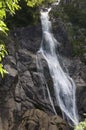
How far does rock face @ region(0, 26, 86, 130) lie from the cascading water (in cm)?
43

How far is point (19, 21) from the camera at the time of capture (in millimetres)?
27656

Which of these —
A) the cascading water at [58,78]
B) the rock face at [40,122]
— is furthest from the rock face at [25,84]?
the cascading water at [58,78]

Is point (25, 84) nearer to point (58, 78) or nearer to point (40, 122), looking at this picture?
point (58, 78)

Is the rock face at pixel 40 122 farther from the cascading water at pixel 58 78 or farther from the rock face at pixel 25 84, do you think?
the cascading water at pixel 58 78

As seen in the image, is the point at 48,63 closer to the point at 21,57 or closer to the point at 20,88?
the point at 21,57

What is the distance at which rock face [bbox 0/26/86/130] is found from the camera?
71.9ft

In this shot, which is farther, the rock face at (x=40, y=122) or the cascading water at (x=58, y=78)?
the cascading water at (x=58, y=78)

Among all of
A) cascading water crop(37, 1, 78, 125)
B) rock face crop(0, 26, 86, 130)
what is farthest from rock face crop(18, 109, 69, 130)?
cascading water crop(37, 1, 78, 125)

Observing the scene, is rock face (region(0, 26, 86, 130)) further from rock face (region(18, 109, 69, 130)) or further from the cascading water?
the cascading water

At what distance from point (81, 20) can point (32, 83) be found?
33.8 feet

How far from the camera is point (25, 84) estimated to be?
79.5 ft

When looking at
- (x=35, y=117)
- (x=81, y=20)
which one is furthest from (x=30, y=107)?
(x=81, y=20)

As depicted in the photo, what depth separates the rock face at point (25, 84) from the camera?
21906 millimetres

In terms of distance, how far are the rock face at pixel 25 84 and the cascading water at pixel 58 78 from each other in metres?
0.43
